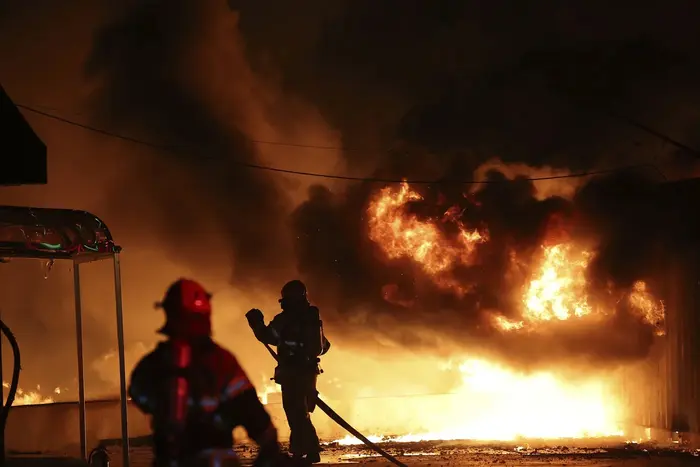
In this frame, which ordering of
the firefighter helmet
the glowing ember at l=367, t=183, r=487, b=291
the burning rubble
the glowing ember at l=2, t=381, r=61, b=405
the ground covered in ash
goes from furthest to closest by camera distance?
the glowing ember at l=2, t=381, r=61, b=405 < the glowing ember at l=367, t=183, r=487, b=291 < the burning rubble < the ground covered in ash < the firefighter helmet

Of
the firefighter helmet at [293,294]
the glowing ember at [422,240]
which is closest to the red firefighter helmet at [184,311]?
the firefighter helmet at [293,294]

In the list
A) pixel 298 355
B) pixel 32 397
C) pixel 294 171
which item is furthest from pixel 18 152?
pixel 32 397

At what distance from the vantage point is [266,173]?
68.0ft

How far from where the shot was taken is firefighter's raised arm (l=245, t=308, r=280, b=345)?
9.92 m

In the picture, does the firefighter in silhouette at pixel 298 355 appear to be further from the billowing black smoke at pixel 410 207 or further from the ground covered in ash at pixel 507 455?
the billowing black smoke at pixel 410 207

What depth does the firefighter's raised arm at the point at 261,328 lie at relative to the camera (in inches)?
391

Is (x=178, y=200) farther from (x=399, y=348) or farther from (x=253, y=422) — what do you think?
(x=253, y=422)

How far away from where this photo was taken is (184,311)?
397 centimetres

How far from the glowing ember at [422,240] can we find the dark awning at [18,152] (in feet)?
33.2

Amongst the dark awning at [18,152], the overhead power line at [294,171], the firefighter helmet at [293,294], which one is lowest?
the firefighter helmet at [293,294]

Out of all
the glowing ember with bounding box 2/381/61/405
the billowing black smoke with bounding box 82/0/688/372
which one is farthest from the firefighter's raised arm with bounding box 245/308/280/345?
the glowing ember with bounding box 2/381/61/405

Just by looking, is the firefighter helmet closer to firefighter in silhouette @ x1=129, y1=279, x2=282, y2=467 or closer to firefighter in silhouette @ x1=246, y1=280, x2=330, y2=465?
firefighter in silhouette @ x1=246, y1=280, x2=330, y2=465

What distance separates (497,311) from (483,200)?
2.12 metres

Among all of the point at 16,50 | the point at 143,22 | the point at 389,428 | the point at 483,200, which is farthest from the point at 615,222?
the point at 16,50
